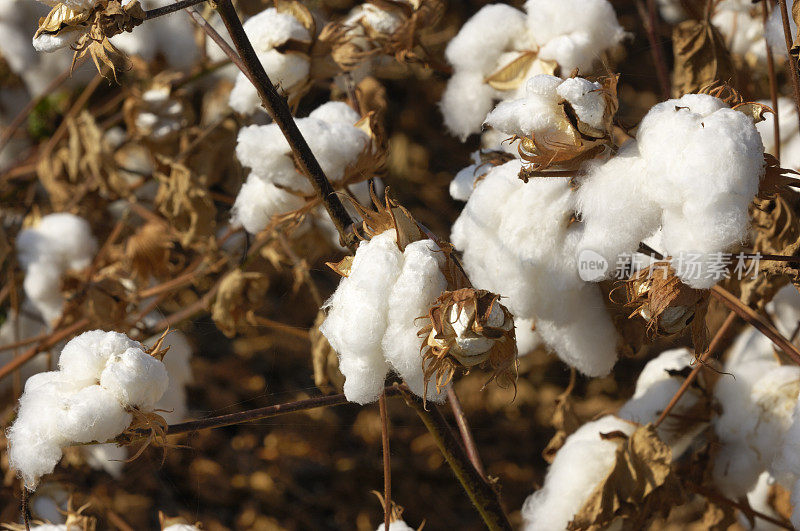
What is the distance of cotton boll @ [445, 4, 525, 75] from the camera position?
1182mm

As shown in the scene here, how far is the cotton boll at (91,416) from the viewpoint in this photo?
30.3 inches

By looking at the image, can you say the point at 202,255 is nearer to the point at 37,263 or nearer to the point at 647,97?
the point at 37,263

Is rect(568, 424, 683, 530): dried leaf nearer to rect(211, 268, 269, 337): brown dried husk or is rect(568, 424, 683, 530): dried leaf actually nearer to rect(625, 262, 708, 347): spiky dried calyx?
rect(625, 262, 708, 347): spiky dried calyx

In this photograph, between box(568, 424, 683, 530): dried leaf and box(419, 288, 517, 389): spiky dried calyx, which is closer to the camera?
box(419, 288, 517, 389): spiky dried calyx

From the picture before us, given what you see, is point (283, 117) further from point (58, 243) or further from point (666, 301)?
point (58, 243)

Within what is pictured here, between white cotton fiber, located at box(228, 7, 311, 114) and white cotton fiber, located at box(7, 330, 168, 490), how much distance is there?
1.60ft

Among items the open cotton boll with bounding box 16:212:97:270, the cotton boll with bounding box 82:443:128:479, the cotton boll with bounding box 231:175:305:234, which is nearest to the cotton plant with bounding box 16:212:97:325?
the open cotton boll with bounding box 16:212:97:270

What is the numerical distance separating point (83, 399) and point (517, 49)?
0.77 metres

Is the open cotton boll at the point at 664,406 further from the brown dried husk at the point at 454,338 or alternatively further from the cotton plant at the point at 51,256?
the cotton plant at the point at 51,256

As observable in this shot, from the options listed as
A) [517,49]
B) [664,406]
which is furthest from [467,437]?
[517,49]

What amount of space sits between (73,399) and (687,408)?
86 centimetres

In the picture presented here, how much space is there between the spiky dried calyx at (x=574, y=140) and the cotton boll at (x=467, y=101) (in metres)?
0.42

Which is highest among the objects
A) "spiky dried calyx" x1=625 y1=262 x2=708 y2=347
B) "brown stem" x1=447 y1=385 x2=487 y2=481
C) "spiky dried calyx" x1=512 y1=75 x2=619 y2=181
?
"spiky dried calyx" x1=512 y1=75 x2=619 y2=181

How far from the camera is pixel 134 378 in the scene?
80 centimetres
